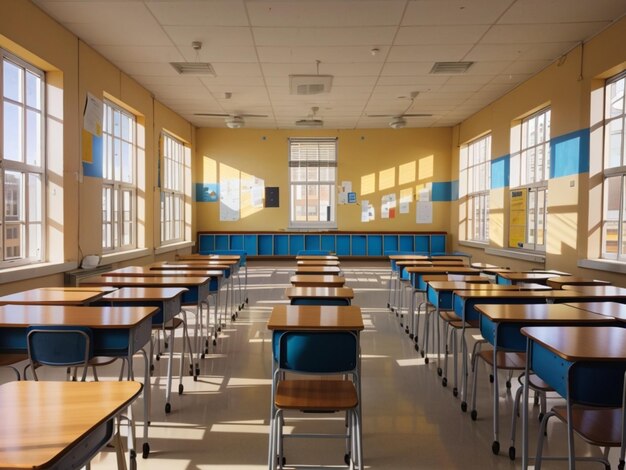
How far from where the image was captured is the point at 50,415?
4.55 ft

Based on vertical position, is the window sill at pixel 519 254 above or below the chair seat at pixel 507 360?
above

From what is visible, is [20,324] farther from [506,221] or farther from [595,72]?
[506,221]

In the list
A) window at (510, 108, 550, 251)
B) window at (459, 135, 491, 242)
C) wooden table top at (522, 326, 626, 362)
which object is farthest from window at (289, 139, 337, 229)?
wooden table top at (522, 326, 626, 362)

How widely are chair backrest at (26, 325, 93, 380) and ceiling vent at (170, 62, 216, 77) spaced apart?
575 centimetres

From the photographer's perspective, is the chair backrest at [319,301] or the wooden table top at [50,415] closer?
the wooden table top at [50,415]

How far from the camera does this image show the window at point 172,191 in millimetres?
10422

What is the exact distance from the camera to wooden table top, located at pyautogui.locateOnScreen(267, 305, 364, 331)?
2.44 metres

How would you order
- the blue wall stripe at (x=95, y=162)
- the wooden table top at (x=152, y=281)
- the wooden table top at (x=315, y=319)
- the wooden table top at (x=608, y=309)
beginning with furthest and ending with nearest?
the blue wall stripe at (x=95, y=162) < the wooden table top at (x=152, y=281) < the wooden table top at (x=608, y=309) < the wooden table top at (x=315, y=319)

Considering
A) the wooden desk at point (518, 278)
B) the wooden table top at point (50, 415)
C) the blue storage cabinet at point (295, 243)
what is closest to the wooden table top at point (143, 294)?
the wooden table top at point (50, 415)

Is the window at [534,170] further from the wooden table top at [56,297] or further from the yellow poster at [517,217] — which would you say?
the wooden table top at [56,297]

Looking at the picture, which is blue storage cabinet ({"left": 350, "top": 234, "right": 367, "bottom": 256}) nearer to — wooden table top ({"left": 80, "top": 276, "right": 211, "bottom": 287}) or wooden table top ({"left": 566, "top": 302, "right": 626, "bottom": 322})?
wooden table top ({"left": 80, "top": 276, "right": 211, "bottom": 287})

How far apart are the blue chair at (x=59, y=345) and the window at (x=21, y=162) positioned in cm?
317

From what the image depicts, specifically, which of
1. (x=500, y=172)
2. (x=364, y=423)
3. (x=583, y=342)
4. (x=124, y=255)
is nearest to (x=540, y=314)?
(x=583, y=342)

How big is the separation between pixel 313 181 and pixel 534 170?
628 cm
